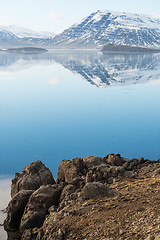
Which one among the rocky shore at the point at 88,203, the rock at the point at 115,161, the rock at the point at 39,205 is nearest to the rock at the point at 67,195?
the rocky shore at the point at 88,203

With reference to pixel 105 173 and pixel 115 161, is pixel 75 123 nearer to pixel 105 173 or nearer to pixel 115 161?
pixel 115 161

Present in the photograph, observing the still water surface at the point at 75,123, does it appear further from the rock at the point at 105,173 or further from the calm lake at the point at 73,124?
the rock at the point at 105,173

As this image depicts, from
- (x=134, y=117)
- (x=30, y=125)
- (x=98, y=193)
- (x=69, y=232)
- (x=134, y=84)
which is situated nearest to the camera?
(x=69, y=232)

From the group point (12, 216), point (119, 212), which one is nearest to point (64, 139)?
point (12, 216)

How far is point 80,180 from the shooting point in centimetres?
1324

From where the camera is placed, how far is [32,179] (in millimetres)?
14148

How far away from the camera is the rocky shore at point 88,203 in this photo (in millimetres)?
9344

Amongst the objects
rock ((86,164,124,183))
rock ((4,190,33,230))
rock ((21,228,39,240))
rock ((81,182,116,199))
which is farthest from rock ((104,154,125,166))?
rock ((21,228,39,240))

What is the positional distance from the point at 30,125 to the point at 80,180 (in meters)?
17.1

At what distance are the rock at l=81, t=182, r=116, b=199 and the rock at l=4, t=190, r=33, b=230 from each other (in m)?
2.98

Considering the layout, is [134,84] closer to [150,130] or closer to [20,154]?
[150,130]

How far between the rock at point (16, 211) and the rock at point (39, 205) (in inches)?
17.8

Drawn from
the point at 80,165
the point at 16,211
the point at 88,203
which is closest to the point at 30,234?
the point at 16,211

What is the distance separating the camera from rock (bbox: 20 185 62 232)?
38.0 ft
